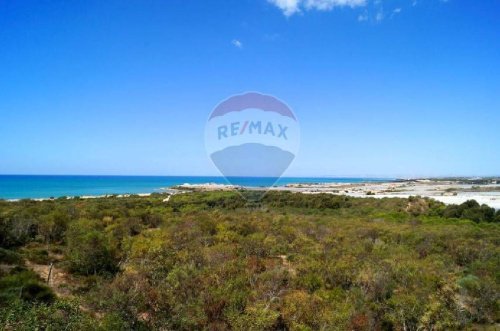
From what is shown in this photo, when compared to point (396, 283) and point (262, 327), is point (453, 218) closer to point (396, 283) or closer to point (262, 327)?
point (396, 283)

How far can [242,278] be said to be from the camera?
53.1 feet

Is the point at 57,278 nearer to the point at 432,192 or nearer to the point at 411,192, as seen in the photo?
the point at 411,192

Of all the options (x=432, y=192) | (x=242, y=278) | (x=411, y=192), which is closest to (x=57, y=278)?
(x=242, y=278)

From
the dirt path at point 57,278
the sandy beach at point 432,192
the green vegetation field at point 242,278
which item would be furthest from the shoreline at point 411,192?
the dirt path at point 57,278

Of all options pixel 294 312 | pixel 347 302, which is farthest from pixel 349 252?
pixel 294 312

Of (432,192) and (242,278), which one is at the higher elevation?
(432,192)

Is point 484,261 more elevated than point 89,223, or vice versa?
point 89,223

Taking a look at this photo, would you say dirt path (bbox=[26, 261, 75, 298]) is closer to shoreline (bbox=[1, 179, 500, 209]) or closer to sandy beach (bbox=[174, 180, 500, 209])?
shoreline (bbox=[1, 179, 500, 209])

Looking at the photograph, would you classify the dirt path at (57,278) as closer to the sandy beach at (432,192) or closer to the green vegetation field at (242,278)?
the green vegetation field at (242,278)

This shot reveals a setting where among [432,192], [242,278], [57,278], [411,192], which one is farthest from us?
[411,192]

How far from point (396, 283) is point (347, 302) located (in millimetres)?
3913

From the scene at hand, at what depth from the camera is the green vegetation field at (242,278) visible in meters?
12.3

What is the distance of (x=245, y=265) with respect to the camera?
727 inches

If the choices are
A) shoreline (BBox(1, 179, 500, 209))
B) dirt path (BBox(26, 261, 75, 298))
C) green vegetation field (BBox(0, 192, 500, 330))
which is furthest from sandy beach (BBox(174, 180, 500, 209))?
dirt path (BBox(26, 261, 75, 298))
